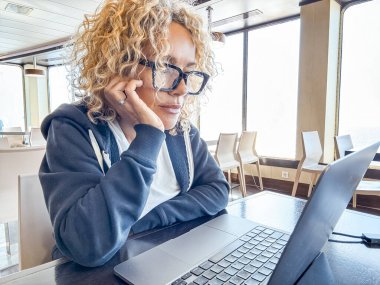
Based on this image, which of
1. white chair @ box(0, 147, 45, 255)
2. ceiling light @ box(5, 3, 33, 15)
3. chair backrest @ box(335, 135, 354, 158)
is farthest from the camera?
ceiling light @ box(5, 3, 33, 15)

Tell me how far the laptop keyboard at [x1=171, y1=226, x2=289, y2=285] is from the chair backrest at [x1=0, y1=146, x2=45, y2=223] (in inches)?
60.3

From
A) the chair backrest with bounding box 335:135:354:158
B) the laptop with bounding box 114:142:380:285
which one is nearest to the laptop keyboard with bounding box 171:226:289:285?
the laptop with bounding box 114:142:380:285

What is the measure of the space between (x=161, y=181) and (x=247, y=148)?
10.1ft

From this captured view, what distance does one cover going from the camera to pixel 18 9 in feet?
12.4

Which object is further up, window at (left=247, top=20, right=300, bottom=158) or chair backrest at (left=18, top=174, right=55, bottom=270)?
window at (left=247, top=20, right=300, bottom=158)

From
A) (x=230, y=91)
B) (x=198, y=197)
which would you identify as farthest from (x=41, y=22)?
(x=198, y=197)

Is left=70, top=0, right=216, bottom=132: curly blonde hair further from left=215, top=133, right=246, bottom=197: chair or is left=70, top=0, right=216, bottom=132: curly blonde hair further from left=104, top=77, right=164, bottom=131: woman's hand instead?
left=215, top=133, right=246, bottom=197: chair

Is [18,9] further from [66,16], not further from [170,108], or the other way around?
[170,108]

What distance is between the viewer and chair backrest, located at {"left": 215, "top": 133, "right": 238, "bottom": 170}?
336cm

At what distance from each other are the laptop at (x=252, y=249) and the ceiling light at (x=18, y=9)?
4217mm

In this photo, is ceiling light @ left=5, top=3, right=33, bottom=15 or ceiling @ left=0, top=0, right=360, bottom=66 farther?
ceiling light @ left=5, top=3, right=33, bottom=15

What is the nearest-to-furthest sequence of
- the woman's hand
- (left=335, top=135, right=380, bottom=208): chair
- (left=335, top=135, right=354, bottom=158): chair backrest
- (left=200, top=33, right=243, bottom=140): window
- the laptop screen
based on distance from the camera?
the laptop screen
the woman's hand
(left=335, top=135, right=380, bottom=208): chair
(left=335, top=135, right=354, bottom=158): chair backrest
(left=200, top=33, right=243, bottom=140): window

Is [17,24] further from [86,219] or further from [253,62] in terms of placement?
[86,219]

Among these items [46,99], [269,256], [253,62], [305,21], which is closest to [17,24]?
[46,99]
